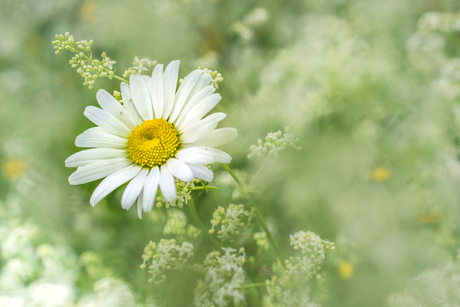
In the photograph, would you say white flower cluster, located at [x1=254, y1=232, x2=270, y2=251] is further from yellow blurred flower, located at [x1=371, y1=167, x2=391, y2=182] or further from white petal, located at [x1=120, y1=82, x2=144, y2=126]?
yellow blurred flower, located at [x1=371, y1=167, x2=391, y2=182]

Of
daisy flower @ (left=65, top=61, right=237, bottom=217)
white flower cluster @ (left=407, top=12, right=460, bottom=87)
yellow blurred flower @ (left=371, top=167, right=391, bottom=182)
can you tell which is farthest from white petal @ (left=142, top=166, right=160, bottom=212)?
white flower cluster @ (left=407, top=12, right=460, bottom=87)

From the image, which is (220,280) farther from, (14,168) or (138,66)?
(14,168)

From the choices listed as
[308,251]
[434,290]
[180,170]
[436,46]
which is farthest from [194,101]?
[436,46]

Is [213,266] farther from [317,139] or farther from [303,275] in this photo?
[317,139]

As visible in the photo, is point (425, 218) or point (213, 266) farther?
point (425, 218)

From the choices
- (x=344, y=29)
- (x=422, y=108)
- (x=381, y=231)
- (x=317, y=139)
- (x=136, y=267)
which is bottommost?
(x=136, y=267)

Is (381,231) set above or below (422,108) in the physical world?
below

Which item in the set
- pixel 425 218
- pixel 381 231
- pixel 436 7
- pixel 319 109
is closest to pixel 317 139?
pixel 319 109

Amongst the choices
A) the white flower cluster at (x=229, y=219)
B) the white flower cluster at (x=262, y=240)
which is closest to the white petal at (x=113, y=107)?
the white flower cluster at (x=229, y=219)
